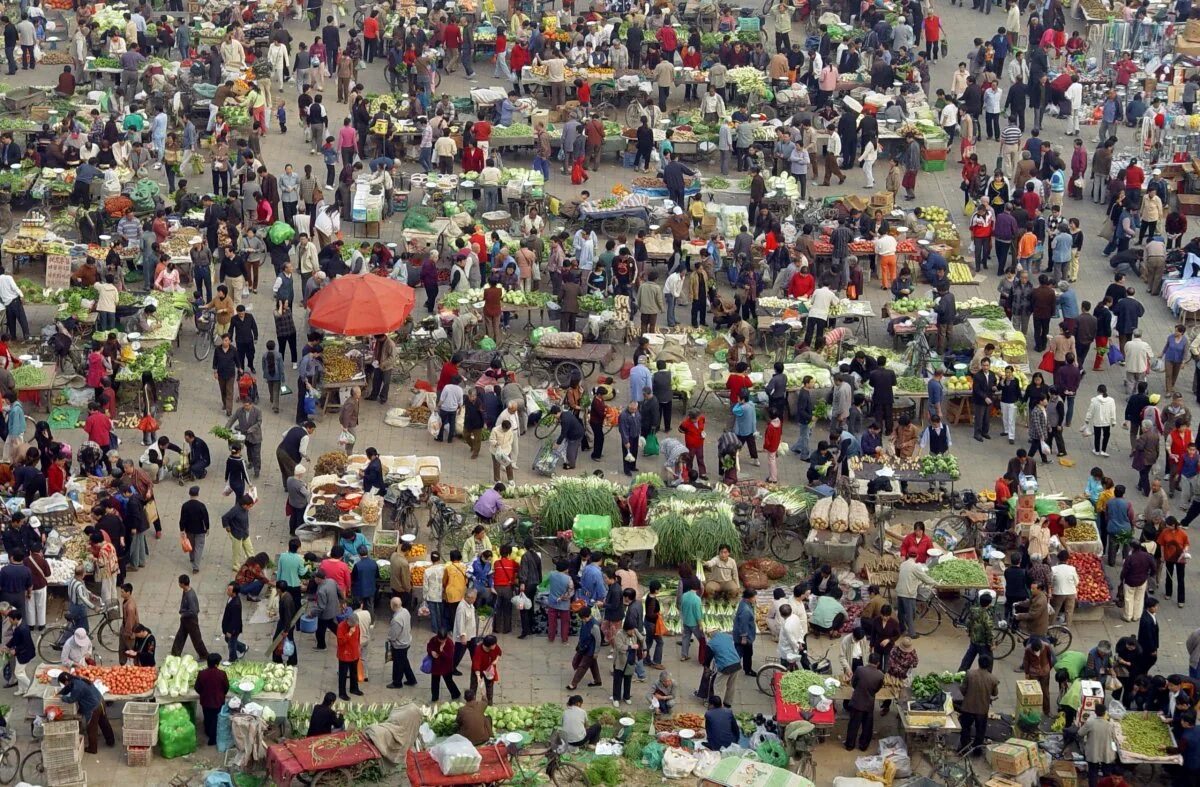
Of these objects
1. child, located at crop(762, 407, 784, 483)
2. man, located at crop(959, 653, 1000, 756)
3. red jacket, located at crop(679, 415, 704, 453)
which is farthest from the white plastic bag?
child, located at crop(762, 407, 784, 483)

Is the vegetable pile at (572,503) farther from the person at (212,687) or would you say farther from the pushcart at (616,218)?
the pushcart at (616,218)

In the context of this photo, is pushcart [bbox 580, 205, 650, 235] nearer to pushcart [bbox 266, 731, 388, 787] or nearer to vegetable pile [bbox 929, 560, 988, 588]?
vegetable pile [bbox 929, 560, 988, 588]

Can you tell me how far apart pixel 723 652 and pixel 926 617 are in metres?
3.52

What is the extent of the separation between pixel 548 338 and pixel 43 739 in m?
12.4

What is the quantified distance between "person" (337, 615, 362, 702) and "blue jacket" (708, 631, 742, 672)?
13.8 feet

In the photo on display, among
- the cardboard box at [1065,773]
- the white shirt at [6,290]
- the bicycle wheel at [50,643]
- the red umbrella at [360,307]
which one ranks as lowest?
the cardboard box at [1065,773]

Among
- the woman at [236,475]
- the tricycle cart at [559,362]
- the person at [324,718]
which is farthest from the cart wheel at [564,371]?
the person at [324,718]

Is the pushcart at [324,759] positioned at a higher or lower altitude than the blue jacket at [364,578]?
lower

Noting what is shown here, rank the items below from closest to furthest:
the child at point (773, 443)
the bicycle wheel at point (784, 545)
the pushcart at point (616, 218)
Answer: the bicycle wheel at point (784, 545), the child at point (773, 443), the pushcart at point (616, 218)

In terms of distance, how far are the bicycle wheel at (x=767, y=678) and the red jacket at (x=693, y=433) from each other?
211 inches

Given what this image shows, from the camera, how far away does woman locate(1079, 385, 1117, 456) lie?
32.5m

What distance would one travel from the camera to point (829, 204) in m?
40.4

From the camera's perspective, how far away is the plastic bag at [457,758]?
23922 mm

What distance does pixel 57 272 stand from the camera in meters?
36.3
